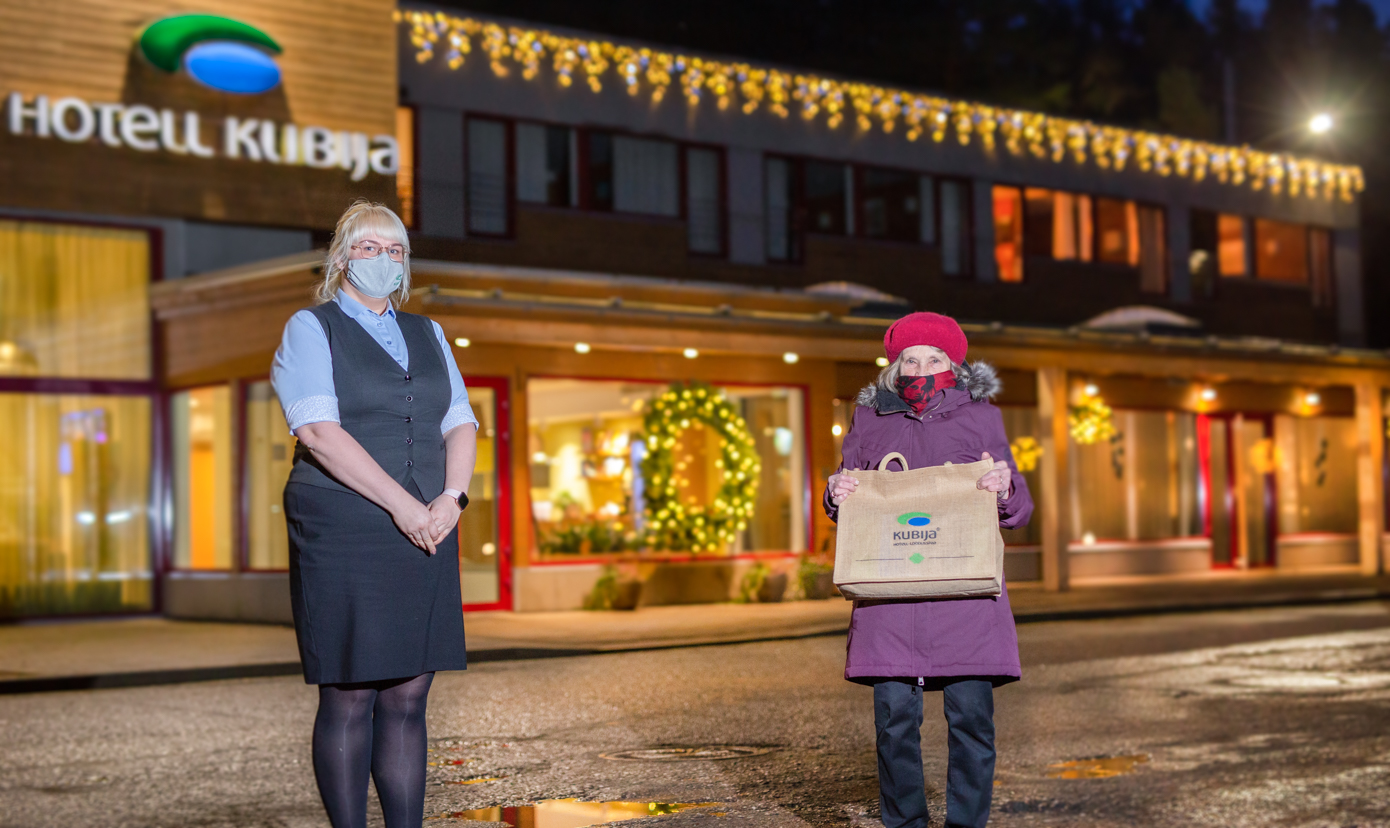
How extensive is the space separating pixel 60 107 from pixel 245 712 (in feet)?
33.8

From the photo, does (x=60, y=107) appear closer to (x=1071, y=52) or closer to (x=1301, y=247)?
(x=1301, y=247)

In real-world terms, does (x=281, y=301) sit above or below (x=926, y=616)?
above

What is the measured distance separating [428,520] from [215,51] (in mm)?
15662

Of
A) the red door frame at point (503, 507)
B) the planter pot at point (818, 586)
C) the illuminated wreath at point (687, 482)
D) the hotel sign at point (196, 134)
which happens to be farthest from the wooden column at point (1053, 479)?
the hotel sign at point (196, 134)

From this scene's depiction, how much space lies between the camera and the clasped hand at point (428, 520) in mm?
4195

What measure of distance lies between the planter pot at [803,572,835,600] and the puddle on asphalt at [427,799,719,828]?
13068mm

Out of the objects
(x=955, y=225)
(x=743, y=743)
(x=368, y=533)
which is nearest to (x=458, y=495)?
(x=368, y=533)

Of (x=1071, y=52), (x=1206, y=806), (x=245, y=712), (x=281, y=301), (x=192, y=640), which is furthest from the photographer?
(x=1071, y=52)

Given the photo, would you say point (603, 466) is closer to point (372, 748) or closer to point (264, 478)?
point (264, 478)

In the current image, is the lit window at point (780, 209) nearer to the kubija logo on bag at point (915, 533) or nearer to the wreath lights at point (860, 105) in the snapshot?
the wreath lights at point (860, 105)

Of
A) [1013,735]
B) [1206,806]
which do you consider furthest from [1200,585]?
[1206,806]

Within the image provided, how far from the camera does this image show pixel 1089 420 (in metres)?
22.6

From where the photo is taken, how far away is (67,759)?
803 centimetres

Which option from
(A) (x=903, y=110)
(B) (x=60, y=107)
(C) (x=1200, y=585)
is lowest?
(C) (x=1200, y=585)
